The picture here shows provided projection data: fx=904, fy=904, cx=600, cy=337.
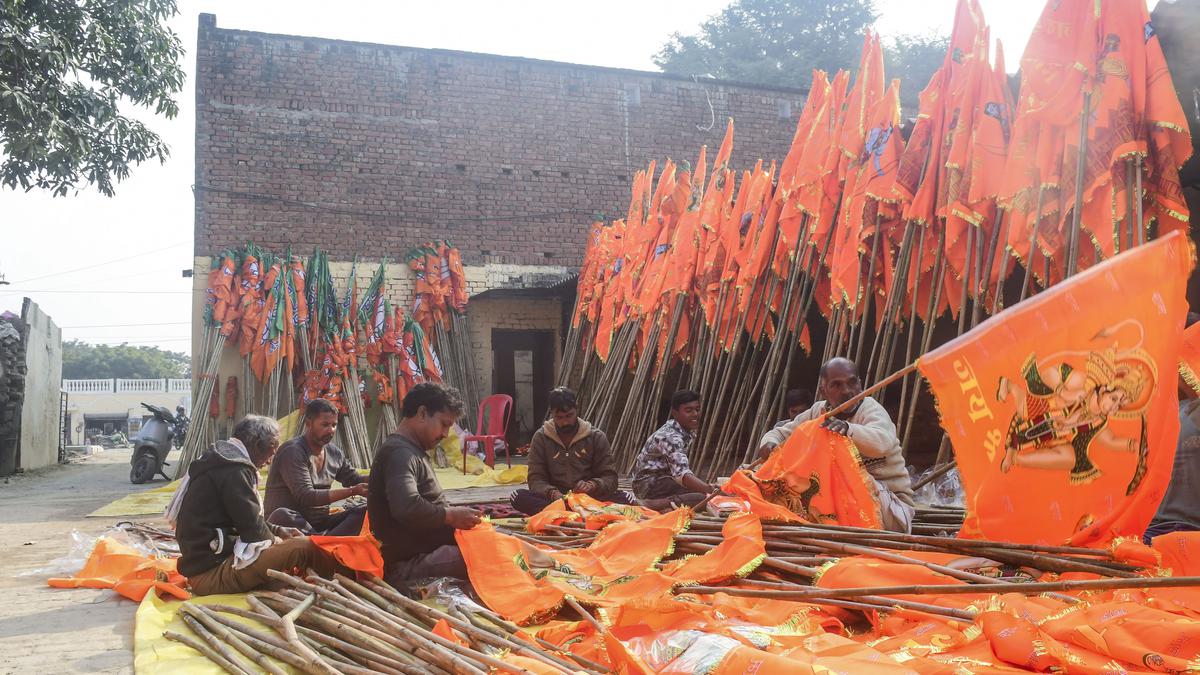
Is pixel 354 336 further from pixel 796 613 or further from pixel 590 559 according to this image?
pixel 796 613

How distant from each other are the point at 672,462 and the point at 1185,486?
2.51 meters

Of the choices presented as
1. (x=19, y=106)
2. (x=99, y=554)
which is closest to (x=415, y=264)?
(x=19, y=106)

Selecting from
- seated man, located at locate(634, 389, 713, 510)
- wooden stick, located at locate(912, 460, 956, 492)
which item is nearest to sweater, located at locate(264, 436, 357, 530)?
seated man, located at locate(634, 389, 713, 510)

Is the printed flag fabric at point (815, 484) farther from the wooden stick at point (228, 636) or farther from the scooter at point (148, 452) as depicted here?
the scooter at point (148, 452)

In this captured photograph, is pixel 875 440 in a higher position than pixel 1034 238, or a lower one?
lower

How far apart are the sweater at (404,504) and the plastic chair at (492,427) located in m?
5.56

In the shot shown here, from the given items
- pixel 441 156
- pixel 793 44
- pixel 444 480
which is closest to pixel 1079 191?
pixel 444 480

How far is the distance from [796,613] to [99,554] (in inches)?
136

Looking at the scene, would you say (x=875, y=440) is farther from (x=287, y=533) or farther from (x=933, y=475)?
(x=287, y=533)

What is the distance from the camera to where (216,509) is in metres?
3.56

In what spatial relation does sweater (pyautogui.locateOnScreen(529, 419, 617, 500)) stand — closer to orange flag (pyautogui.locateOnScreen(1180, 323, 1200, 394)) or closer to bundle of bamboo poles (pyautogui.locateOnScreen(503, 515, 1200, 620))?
bundle of bamboo poles (pyautogui.locateOnScreen(503, 515, 1200, 620))

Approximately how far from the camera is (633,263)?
377 inches

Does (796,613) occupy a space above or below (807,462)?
below

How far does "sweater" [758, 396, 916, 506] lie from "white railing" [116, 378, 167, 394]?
4257 cm
